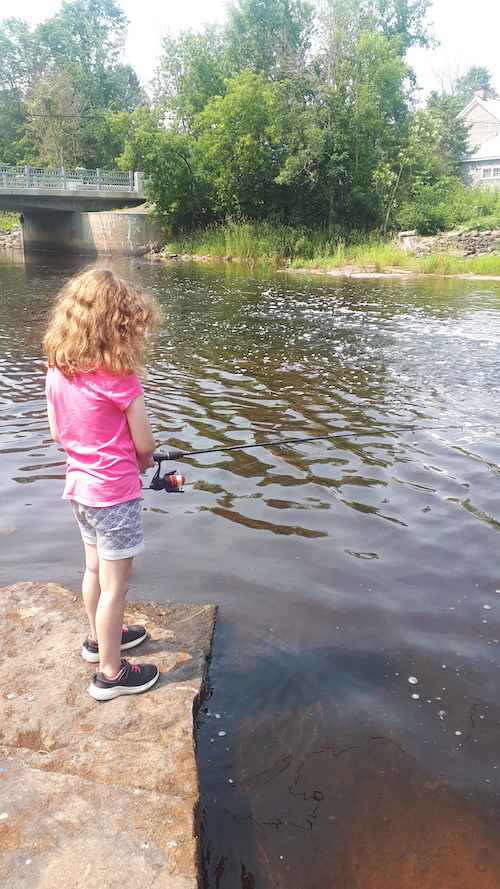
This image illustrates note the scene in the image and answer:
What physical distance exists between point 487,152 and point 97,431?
5450 centimetres

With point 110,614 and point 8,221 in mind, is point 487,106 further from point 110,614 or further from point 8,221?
point 110,614

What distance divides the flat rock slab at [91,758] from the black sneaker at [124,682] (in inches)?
1.3

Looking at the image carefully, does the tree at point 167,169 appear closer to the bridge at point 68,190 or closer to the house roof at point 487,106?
the bridge at point 68,190

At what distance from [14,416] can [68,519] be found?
2.82m

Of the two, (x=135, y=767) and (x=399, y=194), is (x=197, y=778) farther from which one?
(x=399, y=194)

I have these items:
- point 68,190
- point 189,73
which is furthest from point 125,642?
point 189,73

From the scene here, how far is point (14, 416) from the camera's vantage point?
6.93 meters

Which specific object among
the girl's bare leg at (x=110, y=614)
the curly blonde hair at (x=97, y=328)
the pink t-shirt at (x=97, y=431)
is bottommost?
the girl's bare leg at (x=110, y=614)

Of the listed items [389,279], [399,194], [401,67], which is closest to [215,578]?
[389,279]

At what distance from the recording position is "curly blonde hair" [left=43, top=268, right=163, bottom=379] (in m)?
2.53

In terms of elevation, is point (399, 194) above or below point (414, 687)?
above

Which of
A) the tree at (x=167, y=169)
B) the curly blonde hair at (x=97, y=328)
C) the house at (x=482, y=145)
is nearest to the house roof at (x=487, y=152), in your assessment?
the house at (x=482, y=145)

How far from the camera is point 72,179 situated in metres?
40.9

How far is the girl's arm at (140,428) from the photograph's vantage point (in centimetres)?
259
